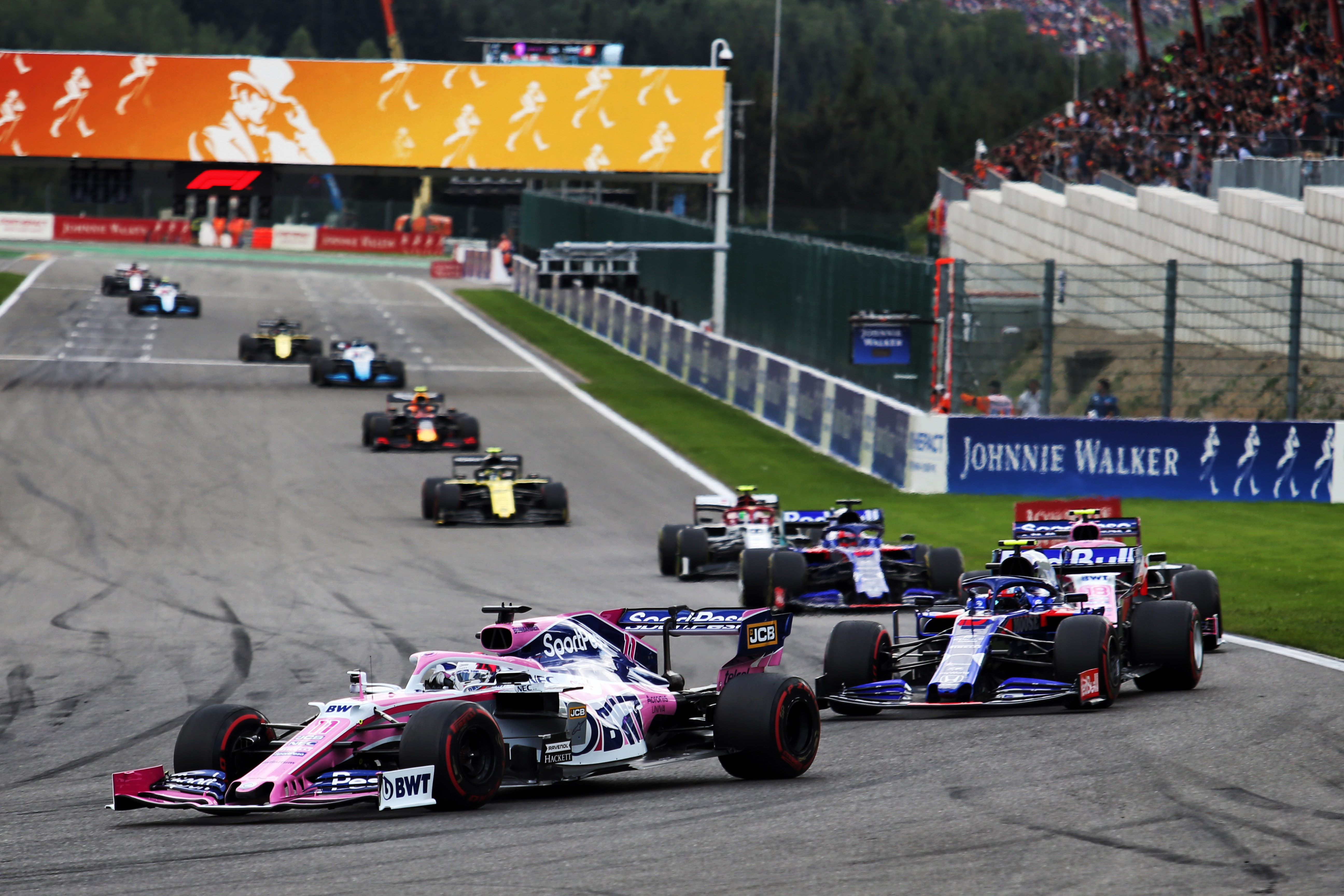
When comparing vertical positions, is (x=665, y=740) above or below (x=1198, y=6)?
below

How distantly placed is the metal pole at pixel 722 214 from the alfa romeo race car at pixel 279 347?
996 centimetres

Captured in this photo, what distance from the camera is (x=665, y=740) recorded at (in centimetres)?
1031

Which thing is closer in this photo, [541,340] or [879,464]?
[879,464]

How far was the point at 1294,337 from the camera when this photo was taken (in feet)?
84.9

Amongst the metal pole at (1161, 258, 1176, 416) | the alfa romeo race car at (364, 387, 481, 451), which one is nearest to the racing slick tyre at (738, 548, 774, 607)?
the metal pole at (1161, 258, 1176, 416)

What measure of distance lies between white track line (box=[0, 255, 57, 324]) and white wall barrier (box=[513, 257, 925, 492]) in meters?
17.9

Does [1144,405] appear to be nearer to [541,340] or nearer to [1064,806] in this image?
[1064,806]

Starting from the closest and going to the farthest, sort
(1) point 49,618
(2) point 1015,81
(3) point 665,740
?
(3) point 665,740 < (1) point 49,618 < (2) point 1015,81

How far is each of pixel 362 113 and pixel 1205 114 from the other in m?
19.7

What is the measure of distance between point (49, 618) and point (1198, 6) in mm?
45979

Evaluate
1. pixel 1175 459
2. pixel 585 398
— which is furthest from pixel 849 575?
pixel 585 398

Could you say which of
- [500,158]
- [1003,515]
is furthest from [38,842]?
[500,158]

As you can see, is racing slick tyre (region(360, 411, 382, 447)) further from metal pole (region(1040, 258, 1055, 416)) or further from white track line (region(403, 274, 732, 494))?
metal pole (region(1040, 258, 1055, 416))

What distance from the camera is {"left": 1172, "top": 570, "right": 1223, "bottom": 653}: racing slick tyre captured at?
14.6m
